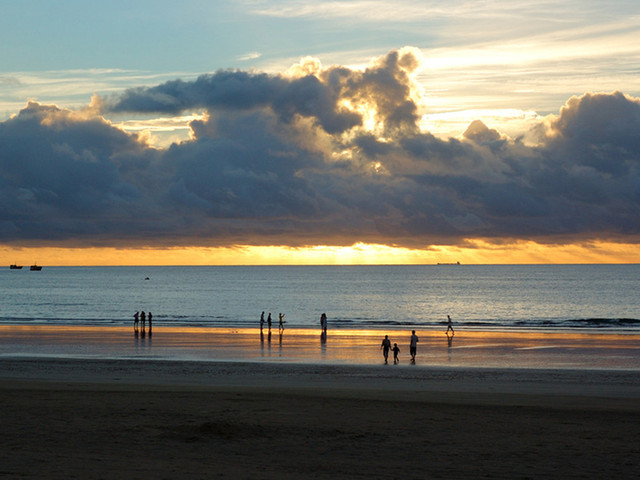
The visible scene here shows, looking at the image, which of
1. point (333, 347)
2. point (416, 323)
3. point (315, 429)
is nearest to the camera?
point (315, 429)

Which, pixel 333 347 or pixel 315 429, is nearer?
pixel 315 429

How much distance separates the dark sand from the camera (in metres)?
14.9

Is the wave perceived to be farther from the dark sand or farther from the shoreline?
the dark sand

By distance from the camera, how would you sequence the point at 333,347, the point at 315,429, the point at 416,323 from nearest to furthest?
the point at 315,429 < the point at 333,347 < the point at 416,323

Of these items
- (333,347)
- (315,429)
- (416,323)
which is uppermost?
(315,429)

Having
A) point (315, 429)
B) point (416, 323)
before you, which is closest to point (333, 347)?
point (315, 429)

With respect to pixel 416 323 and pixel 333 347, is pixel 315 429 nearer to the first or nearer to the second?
pixel 333 347

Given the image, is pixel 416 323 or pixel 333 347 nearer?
pixel 333 347

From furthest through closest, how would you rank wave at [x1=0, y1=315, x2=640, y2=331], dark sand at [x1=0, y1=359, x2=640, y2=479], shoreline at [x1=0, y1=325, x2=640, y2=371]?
1. wave at [x1=0, y1=315, x2=640, y2=331]
2. shoreline at [x1=0, y1=325, x2=640, y2=371]
3. dark sand at [x1=0, y1=359, x2=640, y2=479]

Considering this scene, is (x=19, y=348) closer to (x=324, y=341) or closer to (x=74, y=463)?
(x=324, y=341)

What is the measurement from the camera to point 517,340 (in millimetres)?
60500

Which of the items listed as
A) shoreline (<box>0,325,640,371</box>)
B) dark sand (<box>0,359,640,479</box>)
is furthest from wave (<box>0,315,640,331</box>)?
dark sand (<box>0,359,640,479</box>)

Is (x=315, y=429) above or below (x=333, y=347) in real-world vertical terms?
above

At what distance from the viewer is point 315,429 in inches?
749
